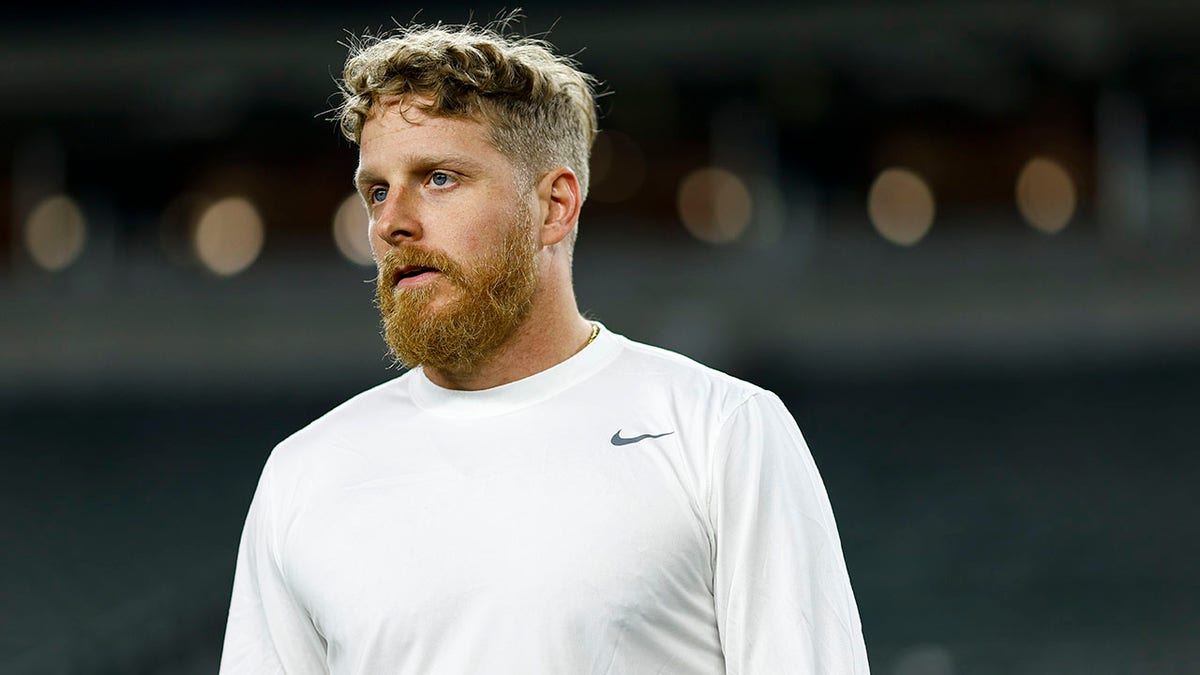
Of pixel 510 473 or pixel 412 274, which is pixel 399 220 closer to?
pixel 412 274

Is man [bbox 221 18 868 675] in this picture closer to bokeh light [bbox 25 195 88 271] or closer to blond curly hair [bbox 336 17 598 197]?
blond curly hair [bbox 336 17 598 197]

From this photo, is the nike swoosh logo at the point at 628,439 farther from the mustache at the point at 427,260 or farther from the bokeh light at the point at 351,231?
the bokeh light at the point at 351,231

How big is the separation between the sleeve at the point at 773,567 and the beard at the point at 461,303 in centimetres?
40

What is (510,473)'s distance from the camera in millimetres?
2219

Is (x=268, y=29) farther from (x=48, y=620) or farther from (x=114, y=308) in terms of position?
(x=48, y=620)

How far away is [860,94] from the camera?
1412 cm

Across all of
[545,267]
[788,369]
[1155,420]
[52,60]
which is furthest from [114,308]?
[545,267]

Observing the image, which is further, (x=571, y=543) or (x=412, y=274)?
(x=412, y=274)

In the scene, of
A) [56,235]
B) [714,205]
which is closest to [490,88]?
[714,205]

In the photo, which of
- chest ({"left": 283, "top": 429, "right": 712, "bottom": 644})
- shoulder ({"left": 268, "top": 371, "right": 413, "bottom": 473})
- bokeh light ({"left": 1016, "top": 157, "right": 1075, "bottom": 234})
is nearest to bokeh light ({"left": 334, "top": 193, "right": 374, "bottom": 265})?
bokeh light ({"left": 1016, "top": 157, "right": 1075, "bottom": 234})

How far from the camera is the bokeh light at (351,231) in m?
14.2

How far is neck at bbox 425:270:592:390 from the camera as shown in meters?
2.36

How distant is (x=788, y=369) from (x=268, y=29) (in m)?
5.78

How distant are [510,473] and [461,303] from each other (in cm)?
A: 27
